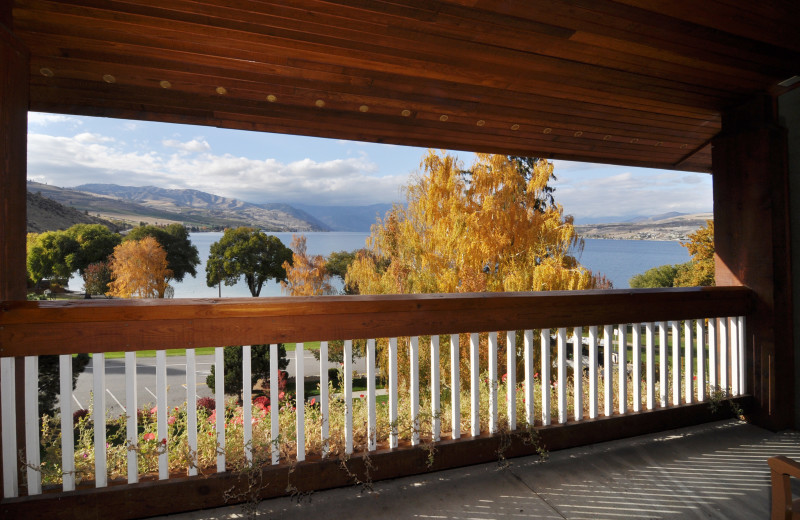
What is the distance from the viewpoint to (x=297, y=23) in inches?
67.5

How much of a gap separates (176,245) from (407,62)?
8735mm

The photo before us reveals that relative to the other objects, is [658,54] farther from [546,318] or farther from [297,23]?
[297,23]

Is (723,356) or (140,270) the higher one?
(140,270)

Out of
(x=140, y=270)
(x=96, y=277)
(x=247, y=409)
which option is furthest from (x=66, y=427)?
(x=140, y=270)

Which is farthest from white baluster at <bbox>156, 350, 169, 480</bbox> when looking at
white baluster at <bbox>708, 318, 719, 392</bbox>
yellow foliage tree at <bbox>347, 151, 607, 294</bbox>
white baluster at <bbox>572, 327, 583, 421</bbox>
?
yellow foliage tree at <bbox>347, 151, 607, 294</bbox>

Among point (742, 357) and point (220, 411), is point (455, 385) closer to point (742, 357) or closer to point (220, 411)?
point (220, 411)

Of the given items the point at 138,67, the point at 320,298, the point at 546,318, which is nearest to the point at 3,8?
the point at 138,67

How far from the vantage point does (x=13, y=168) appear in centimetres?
165

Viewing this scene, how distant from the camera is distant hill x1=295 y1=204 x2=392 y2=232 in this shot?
10086 millimetres

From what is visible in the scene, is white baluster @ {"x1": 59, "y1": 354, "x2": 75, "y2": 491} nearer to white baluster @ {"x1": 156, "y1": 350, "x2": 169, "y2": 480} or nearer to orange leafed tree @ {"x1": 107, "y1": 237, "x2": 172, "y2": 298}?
white baluster @ {"x1": 156, "y1": 350, "x2": 169, "y2": 480}

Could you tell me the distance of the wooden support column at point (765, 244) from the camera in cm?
261

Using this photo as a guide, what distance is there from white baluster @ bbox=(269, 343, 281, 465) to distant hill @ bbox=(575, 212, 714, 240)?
10.4 metres

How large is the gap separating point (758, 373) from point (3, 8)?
173 inches

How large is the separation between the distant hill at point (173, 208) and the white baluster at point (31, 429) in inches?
257
